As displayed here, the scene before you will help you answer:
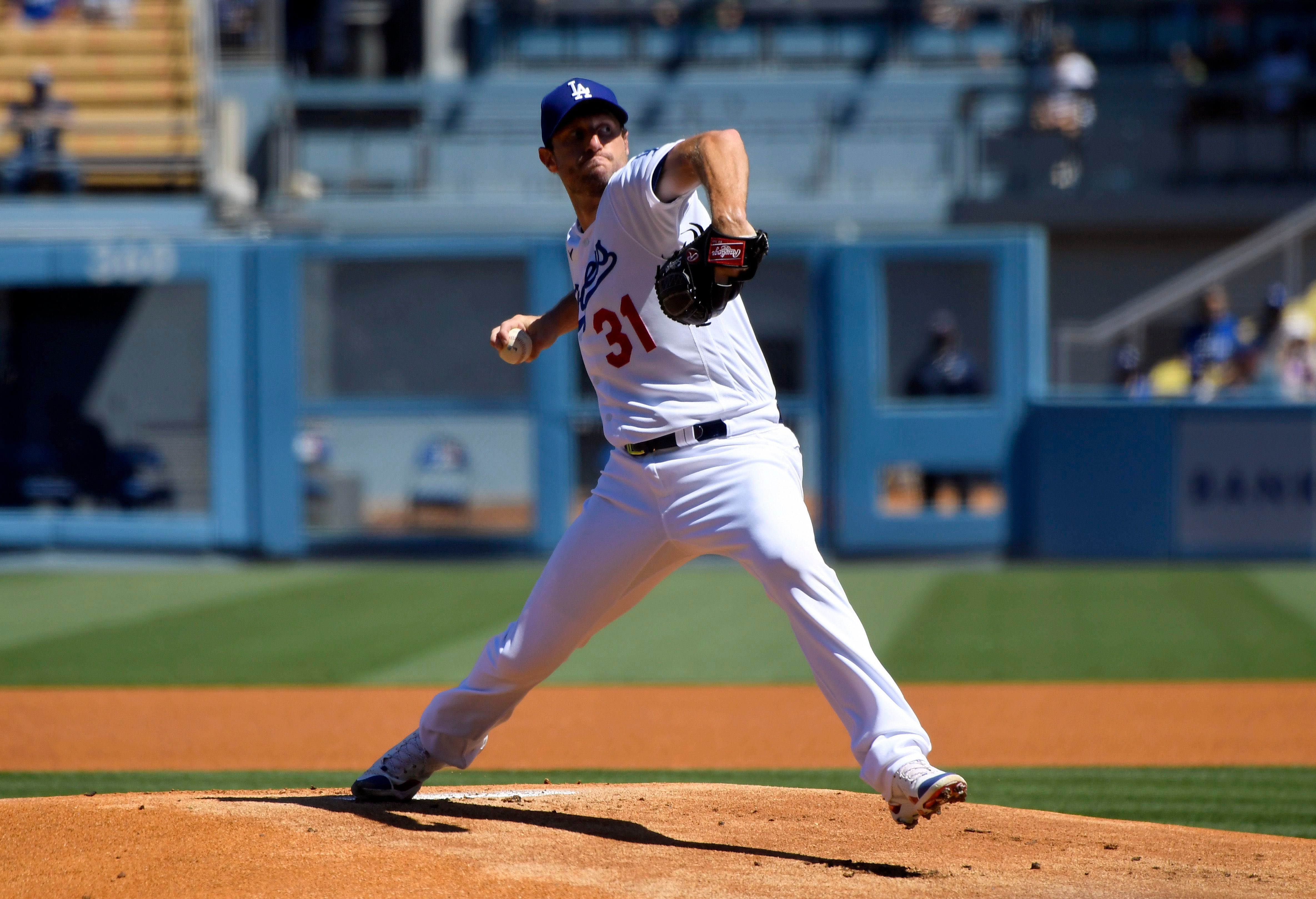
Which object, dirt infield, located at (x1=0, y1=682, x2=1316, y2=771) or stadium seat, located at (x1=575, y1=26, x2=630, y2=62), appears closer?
dirt infield, located at (x1=0, y1=682, x2=1316, y2=771)

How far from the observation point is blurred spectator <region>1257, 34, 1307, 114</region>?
61.0 feet

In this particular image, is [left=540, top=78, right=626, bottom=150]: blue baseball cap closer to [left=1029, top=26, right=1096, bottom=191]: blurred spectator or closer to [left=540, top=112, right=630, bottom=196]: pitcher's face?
[left=540, top=112, right=630, bottom=196]: pitcher's face

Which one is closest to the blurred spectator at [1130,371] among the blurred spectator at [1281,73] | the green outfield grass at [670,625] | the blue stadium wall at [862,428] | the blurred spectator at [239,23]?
the blue stadium wall at [862,428]

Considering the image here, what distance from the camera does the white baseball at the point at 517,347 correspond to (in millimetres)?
4090

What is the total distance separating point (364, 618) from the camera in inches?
385

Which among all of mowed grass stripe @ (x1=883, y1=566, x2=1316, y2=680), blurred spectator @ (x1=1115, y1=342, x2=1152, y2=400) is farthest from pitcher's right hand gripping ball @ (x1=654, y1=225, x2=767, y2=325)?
blurred spectator @ (x1=1115, y1=342, x2=1152, y2=400)

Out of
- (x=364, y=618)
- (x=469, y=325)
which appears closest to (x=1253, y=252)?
(x=469, y=325)

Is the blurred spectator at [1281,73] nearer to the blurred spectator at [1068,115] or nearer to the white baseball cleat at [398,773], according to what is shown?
the blurred spectator at [1068,115]

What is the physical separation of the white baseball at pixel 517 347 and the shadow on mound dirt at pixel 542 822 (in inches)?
48.8

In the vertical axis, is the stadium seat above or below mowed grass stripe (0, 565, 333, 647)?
above

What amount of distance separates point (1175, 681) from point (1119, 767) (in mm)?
1905

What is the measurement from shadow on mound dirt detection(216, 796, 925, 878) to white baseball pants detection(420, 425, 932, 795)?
0.82 ft

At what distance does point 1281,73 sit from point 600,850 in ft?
62.5

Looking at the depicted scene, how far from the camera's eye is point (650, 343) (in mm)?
3709
